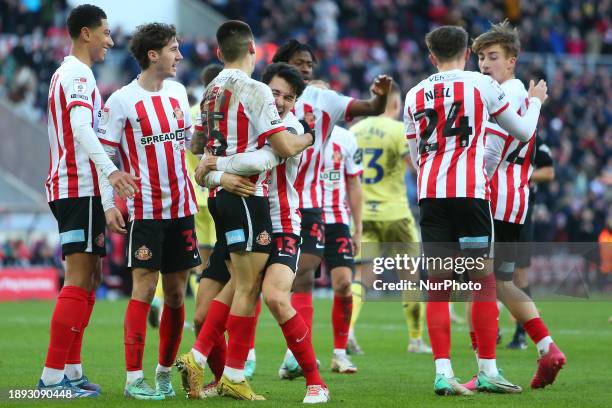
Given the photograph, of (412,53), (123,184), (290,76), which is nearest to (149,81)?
(123,184)

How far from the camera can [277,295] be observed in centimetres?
723

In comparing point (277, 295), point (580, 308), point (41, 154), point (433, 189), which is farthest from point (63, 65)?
point (41, 154)

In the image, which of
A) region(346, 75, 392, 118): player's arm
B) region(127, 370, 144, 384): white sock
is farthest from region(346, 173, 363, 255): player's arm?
region(127, 370, 144, 384): white sock

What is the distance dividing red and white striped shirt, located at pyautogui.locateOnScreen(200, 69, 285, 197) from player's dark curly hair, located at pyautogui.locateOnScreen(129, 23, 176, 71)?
51 centimetres

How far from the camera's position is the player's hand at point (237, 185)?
721cm

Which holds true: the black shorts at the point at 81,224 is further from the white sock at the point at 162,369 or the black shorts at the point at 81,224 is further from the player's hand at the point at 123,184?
the white sock at the point at 162,369

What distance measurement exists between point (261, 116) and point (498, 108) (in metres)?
1.62

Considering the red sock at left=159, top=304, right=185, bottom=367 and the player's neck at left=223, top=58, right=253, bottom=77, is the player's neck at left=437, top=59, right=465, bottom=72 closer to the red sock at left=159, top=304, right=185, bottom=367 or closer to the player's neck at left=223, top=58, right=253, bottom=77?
the player's neck at left=223, top=58, right=253, bottom=77

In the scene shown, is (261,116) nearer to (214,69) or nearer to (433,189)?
(433,189)

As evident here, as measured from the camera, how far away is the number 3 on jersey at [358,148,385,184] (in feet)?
40.3

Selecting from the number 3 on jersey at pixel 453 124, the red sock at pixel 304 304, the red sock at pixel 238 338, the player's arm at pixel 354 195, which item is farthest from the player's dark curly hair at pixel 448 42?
the player's arm at pixel 354 195

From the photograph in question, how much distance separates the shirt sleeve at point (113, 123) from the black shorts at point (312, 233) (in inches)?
92.9

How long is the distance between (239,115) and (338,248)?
346 cm

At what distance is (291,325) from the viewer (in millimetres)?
7266
